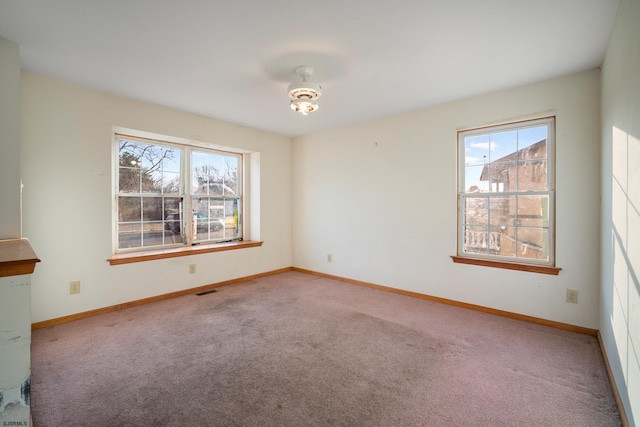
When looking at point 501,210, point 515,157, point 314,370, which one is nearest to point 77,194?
point 314,370

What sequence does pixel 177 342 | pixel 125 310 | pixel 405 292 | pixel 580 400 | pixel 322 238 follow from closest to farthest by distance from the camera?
pixel 580 400
pixel 177 342
pixel 125 310
pixel 405 292
pixel 322 238

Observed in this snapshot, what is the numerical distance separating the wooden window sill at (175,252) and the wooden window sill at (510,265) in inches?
122

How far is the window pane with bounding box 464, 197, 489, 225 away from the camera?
11.1ft

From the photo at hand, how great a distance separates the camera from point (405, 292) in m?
3.96

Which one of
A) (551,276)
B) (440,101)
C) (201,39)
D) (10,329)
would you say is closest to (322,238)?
(440,101)

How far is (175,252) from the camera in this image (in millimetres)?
3836

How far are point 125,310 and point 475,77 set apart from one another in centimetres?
458

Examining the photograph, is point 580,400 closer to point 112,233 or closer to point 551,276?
point 551,276

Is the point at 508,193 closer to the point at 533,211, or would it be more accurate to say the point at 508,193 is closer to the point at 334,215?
the point at 533,211

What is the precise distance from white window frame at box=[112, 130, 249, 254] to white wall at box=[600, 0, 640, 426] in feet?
14.2

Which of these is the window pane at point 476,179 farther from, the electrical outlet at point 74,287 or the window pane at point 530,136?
the electrical outlet at point 74,287

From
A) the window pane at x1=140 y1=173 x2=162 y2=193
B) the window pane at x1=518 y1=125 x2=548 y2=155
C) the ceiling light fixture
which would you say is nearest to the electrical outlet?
the window pane at x1=140 y1=173 x2=162 y2=193

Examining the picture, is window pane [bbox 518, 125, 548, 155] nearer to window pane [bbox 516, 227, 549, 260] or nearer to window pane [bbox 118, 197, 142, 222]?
window pane [bbox 516, 227, 549, 260]

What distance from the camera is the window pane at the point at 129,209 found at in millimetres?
3621
